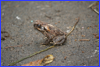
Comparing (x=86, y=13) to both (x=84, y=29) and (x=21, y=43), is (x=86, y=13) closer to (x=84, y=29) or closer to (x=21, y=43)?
(x=84, y=29)

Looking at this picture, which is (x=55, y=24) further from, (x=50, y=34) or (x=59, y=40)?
(x=59, y=40)

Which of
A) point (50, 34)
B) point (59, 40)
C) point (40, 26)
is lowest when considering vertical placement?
point (59, 40)

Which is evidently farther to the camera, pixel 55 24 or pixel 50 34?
pixel 55 24

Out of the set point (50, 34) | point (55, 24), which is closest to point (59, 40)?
point (50, 34)

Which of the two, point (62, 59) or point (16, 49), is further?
point (16, 49)

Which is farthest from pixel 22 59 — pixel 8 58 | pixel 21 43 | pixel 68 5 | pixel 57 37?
pixel 68 5

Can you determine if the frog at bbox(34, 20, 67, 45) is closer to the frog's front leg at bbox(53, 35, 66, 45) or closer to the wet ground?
Answer: the frog's front leg at bbox(53, 35, 66, 45)
